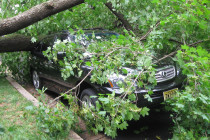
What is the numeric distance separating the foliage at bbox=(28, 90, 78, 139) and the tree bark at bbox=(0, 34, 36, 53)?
12.9ft

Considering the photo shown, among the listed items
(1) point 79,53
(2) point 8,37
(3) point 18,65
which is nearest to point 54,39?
(2) point 8,37

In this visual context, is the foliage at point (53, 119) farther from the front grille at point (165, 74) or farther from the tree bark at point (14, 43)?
the tree bark at point (14, 43)

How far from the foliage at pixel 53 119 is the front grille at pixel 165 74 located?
1.59m

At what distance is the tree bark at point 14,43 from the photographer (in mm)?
6492

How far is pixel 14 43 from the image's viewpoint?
6.64 meters

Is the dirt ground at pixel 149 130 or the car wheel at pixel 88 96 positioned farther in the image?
the car wheel at pixel 88 96

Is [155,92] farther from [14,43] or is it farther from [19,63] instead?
[19,63]

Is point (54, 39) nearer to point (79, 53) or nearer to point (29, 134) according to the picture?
point (79, 53)

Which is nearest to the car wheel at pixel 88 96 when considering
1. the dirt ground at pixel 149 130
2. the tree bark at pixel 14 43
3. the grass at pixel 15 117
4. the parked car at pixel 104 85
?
the parked car at pixel 104 85

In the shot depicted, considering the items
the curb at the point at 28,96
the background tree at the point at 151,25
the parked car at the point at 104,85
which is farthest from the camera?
the parked car at the point at 104,85

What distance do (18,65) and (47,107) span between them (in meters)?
5.10

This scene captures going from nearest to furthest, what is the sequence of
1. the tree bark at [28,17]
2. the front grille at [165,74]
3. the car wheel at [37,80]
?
the front grille at [165,74] < the tree bark at [28,17] < the car wheel at [37,80]

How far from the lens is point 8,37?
21.6 feet

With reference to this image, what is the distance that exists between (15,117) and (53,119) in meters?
1.65
